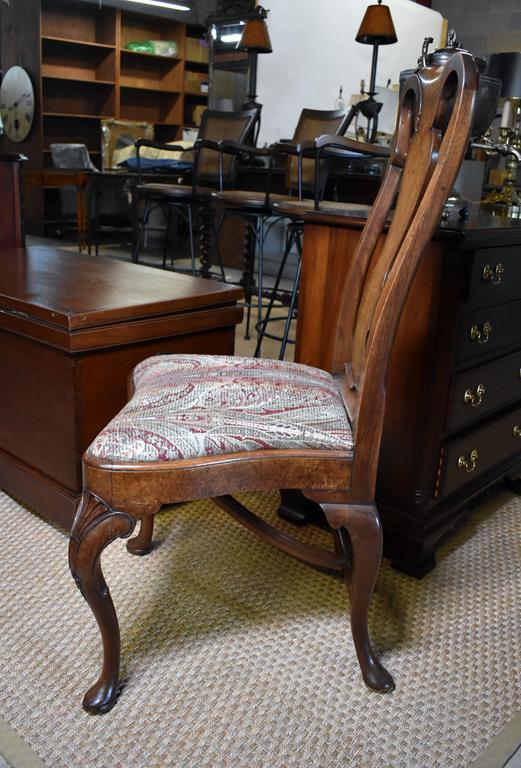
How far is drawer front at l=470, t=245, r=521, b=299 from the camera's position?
4.72 feet

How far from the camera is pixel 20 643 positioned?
1.28 metres

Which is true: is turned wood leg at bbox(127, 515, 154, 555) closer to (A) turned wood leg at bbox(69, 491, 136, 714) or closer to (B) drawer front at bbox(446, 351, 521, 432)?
(A) turned wood leg at bbox(69, 491, 136, 714)

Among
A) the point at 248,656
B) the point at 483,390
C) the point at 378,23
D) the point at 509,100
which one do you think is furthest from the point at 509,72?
the point at 378,23

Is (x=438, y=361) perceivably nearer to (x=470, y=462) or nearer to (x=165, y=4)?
(x=470, y=462)

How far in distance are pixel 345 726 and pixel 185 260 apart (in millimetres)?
5229

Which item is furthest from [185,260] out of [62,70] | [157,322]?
[157,322]

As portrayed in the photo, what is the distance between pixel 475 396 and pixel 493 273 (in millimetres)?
281

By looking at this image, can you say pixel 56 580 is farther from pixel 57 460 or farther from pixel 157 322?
pixel 157 322

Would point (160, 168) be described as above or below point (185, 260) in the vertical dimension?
above

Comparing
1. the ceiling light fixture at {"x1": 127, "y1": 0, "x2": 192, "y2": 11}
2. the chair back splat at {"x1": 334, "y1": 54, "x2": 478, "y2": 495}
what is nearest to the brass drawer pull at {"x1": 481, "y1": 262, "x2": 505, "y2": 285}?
the chair back splat at {"x1": 334, "y1": 54, "x2": 478, "y2": 495}

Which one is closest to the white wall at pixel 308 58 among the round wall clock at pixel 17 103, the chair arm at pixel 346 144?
the round wall clock at pixel 17 103

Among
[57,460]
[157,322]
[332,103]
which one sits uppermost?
[332,103]

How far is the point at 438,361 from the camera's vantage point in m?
1.46

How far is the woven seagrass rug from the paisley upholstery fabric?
442mm
